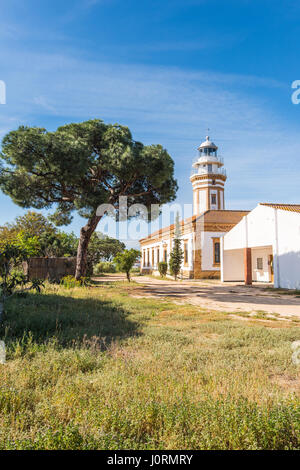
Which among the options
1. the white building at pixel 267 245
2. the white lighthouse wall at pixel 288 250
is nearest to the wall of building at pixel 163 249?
the white building at pixel 267 245

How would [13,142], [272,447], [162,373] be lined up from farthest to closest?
[13,142] → [162,373] → [272,447]

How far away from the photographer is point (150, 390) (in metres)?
3.12

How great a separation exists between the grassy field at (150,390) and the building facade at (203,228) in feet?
69.9

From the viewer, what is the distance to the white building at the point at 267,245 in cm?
1653

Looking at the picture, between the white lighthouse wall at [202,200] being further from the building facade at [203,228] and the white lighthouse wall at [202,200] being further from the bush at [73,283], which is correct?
the bush at [73,283]

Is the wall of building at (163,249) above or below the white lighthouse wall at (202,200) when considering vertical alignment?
below

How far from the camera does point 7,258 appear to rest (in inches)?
243

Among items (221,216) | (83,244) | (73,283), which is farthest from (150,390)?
(221,216)

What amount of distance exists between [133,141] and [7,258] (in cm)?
1118

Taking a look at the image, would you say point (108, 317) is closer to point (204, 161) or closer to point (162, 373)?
point (162, 373)

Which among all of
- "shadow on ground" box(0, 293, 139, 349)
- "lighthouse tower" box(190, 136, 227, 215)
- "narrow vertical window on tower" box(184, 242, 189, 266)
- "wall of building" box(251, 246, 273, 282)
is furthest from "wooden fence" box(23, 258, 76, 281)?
"lighthouse tower" box(190, 136, 227, 215)

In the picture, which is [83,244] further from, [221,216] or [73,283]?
[221,216]

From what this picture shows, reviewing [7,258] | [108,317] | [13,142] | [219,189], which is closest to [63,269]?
[13,142]

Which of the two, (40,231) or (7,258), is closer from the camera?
(7,258)
